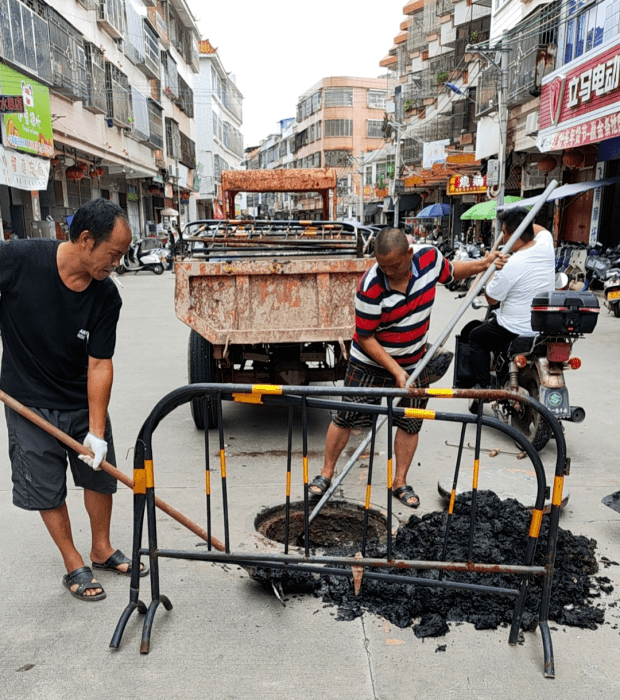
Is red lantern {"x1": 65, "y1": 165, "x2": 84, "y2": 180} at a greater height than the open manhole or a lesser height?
greater

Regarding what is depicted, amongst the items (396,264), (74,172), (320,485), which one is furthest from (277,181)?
(74,172)

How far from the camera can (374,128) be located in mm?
63594

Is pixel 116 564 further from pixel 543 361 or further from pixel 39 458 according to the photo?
pixel 543 361

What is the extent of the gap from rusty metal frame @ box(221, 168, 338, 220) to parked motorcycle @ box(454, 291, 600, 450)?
368 centimetres

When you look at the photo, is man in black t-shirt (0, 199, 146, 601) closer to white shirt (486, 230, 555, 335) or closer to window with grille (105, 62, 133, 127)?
white shirt (486, 230, 555, 335)

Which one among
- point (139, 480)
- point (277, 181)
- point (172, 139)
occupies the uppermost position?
point (172, 139)

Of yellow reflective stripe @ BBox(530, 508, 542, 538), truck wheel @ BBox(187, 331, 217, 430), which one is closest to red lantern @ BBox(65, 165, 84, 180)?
truck wheel @ BBox(187, 331, 217, 430)

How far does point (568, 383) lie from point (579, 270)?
27.8ft

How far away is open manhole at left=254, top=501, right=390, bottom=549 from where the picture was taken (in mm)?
3517

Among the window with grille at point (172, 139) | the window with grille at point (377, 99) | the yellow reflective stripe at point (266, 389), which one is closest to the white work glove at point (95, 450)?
the yellow reflective stripe at point (266, 389)

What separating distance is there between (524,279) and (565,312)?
617 mm

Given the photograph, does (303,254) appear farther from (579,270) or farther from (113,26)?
(113,26)

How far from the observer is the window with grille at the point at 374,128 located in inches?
2479

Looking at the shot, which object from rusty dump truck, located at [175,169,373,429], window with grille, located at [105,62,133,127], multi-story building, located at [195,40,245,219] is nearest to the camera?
rusty dump truck, located at [175,169,373,429]
